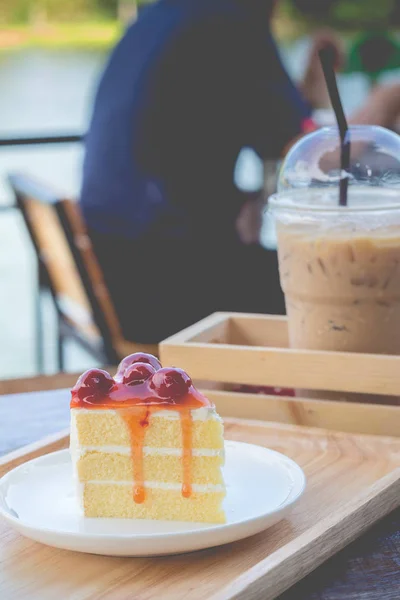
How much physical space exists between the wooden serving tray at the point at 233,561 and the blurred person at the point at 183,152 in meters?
1.60

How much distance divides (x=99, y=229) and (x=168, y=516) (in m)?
1.76

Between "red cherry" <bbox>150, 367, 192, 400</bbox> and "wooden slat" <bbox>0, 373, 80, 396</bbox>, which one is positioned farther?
"wooden slat" <bbox>0, 373, 80, 396</bbox>

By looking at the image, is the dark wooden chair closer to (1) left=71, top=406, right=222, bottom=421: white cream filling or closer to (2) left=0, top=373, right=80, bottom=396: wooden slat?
(2) left=0, top=373, right=80, bottom=396: wooden slat

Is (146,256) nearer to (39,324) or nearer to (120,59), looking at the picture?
(120,59)

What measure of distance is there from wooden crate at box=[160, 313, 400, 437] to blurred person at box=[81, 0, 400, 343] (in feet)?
4.19

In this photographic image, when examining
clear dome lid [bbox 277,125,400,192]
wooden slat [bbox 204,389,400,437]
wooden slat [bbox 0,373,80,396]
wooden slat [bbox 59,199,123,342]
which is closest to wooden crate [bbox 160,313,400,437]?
wooden slat [bbox 204,389,400,437]

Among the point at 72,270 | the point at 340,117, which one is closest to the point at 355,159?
the point at 340,117

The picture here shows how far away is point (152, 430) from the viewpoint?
3.07ft

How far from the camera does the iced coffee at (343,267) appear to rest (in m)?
1.27

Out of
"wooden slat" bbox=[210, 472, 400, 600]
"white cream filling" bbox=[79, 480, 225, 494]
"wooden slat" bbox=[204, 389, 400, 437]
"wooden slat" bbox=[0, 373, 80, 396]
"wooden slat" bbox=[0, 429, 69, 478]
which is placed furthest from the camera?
"wooden slat" bbox=[0, 373, 80, 396]

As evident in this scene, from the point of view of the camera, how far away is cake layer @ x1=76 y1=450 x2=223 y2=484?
3.06 ft

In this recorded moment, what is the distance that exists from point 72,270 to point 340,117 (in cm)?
148

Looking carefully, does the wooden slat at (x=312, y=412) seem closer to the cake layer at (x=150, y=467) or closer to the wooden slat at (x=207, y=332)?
the wooden slat at (x=207, y=332)

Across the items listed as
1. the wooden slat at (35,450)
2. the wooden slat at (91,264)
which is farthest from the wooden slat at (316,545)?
the wooden slat at (91,264)
